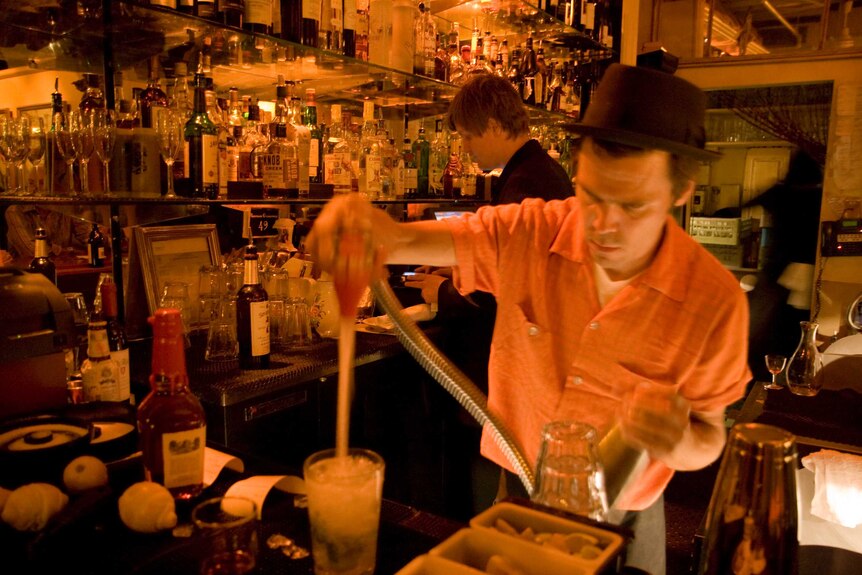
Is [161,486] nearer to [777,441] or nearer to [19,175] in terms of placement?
[777,441]

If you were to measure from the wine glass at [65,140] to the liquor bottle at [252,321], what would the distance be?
565 millimetres

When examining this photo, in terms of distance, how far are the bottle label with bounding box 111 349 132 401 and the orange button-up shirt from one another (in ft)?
2.89

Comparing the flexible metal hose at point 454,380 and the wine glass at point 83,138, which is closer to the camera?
the flexible metal hose at point 454,380

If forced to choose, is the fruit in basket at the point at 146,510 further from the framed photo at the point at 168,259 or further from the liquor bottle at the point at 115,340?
the framed photo at the point at 168,259

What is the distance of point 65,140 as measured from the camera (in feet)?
6.52

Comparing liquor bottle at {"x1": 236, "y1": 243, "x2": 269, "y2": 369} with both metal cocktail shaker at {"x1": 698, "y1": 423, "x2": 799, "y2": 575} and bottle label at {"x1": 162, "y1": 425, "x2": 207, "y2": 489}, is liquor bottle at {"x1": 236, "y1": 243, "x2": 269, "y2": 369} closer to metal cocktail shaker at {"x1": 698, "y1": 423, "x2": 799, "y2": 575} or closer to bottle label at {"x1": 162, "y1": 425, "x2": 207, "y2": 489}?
bottle label at {"x1": 162, "y1": 425, "x2": 207, "y2": 489}

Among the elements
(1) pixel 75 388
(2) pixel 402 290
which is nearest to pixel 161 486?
(1) pixel 75 388

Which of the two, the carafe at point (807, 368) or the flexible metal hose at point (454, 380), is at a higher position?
the flexible metal hose at point (454, 380)

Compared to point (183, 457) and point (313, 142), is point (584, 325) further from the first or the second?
point (313, 142)

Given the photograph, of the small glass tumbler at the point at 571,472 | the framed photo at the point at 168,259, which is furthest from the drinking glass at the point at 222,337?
the small glass tumbler at the point at 571,472

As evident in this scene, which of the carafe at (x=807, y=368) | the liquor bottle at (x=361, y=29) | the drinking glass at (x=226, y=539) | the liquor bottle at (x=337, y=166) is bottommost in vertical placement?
the carafe at (x=807, y=368)

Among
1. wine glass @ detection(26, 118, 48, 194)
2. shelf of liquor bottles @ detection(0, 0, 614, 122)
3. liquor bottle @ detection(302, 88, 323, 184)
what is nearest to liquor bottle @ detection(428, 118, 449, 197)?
shelf of liquor bottles @ detection(0, 0, 614, 122)

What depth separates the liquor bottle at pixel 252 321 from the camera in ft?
6.72

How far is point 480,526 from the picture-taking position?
0.80 meters
